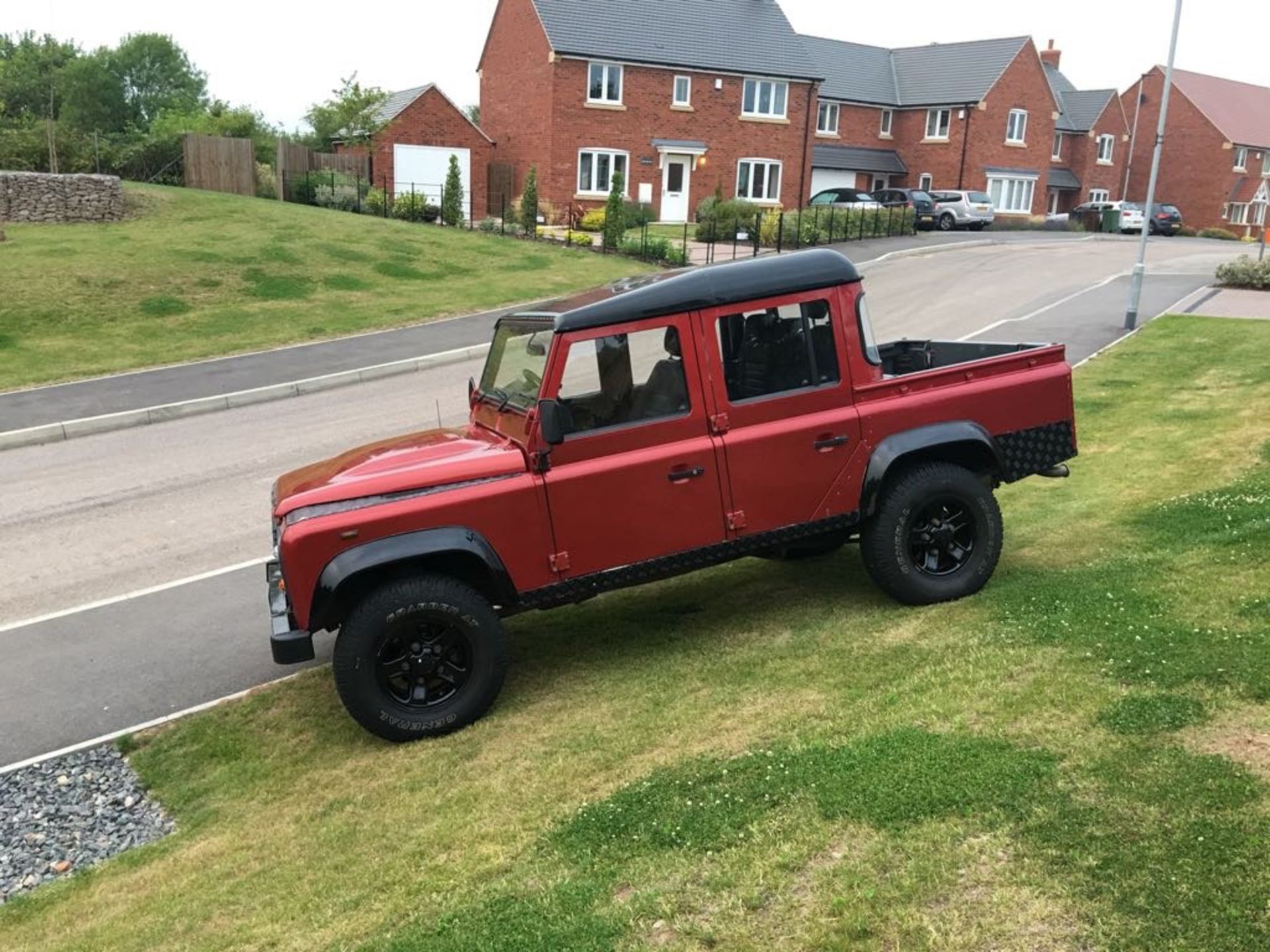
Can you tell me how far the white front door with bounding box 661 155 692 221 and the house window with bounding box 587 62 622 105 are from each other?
11.6 ft

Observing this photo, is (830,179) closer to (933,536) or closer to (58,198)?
(58,198)

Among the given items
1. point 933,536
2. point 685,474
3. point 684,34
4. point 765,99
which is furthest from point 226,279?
point 765,99

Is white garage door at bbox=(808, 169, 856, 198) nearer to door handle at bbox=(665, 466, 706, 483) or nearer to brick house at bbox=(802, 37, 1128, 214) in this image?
brick house at bbox=(802, 37, 1128, 214)

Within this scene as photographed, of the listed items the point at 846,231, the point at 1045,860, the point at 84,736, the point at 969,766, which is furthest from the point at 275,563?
the point at 846,231

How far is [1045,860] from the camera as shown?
10.9 ft

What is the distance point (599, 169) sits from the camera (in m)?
41.4

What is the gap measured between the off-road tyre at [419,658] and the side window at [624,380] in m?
1.18

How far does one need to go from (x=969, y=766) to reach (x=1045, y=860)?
0.65 m

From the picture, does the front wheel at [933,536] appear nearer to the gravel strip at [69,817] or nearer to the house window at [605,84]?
the gravel strip at [69,817]

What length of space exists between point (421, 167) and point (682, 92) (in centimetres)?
1145

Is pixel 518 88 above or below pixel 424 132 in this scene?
above

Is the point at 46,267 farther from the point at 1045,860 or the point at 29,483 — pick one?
the point at 1045,860

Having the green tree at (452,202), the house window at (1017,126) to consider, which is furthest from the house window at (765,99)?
the green tree at (452,202)

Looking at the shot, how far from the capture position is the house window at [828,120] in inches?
2068
